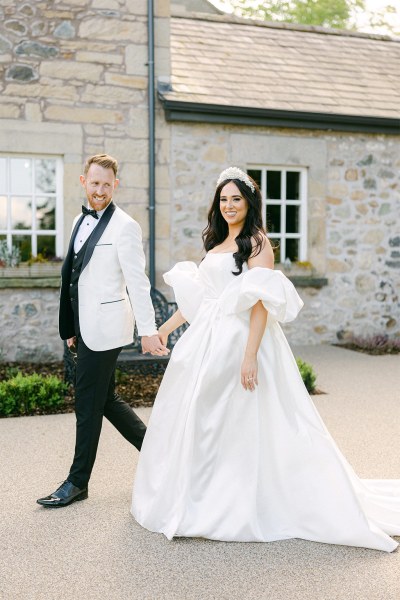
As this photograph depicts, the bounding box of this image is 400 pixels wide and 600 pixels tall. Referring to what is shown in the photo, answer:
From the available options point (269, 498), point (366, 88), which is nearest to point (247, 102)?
point (366, 88)

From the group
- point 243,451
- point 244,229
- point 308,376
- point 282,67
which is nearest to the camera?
point 243,451

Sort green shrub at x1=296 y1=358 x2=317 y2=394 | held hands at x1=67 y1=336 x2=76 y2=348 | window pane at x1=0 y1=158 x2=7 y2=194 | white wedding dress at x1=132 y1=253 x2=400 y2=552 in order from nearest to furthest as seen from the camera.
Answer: white wedding dress at x1=132 y1=253 x2=400 y2=552
held hands at x1=67 y1=336 x2=76 y2=348
green shrub at x1=296 y1=358 x2=317 y2=394
window pane at x1=0 y1=158 x2=7 y2=194

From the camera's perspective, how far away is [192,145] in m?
9.10

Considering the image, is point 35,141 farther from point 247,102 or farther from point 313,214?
point 313,214

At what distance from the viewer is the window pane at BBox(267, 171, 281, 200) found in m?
9.75

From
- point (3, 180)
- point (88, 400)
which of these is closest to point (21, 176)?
point (3, 180)

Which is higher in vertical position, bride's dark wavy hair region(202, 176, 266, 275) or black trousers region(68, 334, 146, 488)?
bride's dark wavy hair region(202, 176, 266, 275)

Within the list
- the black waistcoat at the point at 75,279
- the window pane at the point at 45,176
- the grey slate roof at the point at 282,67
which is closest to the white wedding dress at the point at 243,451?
the black waistcoat at the point at 75,279

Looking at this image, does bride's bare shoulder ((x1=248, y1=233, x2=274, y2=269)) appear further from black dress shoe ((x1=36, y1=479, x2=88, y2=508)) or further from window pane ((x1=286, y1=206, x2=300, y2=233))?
window pane ((x1=286, y1=206, x2=300, y2=233))

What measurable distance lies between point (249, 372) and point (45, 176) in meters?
5.88

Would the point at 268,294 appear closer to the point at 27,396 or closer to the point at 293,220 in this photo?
the point at 27,396

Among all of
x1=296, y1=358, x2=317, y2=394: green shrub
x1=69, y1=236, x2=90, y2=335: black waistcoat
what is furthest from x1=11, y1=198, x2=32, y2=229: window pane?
x1=69, y1=236, x2=90, y2=335: black waistcoat

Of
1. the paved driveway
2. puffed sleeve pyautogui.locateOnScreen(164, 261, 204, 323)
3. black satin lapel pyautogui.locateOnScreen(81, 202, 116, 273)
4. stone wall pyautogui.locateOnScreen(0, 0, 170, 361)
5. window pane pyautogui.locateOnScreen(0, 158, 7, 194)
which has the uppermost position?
stone wall pyautogui.locateOnScreen(0, 0, 170, 361)

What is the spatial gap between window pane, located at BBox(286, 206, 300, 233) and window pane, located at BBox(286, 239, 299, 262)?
0.17m
